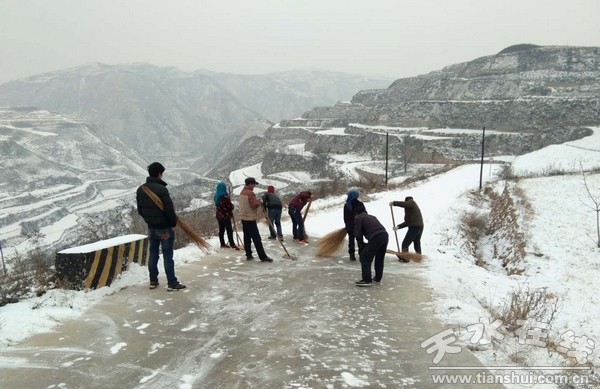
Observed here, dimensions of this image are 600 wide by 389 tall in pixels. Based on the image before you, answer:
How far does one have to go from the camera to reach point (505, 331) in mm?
5465

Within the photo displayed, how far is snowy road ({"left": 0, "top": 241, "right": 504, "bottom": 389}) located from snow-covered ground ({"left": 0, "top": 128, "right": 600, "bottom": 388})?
0.38m

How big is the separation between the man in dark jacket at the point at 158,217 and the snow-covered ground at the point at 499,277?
2.54 ft

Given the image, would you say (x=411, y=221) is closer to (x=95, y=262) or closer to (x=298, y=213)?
(x=298, y=213)

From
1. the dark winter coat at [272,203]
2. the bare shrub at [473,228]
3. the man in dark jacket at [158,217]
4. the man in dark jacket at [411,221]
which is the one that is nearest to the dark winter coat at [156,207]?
the man in dark jacket at [158,217]

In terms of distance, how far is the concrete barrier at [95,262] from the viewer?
662 cm

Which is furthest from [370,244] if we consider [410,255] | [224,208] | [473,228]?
[473,228]

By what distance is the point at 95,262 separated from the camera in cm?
684

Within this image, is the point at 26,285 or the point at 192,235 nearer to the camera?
the point at 26,285

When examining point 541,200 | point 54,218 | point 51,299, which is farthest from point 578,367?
point 54,218

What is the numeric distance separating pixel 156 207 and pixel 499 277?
8.61 meters

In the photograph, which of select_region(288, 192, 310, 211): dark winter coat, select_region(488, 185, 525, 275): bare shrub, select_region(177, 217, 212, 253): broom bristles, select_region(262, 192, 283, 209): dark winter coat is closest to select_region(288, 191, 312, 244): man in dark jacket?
select_region(288, 192, 310, 211): dark winter coat

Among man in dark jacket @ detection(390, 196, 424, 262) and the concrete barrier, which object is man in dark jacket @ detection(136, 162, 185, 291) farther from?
man in dark jacket @ detection(390, 196, 424, 262)

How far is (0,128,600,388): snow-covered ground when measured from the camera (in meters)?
5.24

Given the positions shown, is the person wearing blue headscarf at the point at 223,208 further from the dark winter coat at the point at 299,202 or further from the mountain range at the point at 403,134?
the mountain range at the point at 403,134
